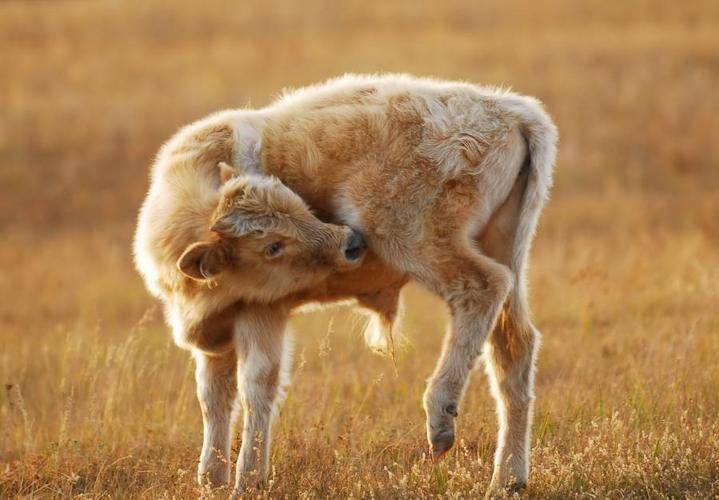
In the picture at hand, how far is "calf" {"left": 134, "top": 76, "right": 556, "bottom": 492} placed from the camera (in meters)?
5.74

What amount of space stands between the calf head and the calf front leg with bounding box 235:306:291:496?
0.58 feet

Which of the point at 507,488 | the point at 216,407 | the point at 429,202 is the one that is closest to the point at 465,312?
the point at 429,202

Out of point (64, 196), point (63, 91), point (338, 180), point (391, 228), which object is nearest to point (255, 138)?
point (338, 180)

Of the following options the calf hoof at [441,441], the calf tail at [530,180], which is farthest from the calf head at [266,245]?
the calf hoof at [441,441]

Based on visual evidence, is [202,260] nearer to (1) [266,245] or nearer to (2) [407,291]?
(1) [266,245]

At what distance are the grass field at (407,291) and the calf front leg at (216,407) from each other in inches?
7.6

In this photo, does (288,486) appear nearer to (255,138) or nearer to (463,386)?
(463,386)

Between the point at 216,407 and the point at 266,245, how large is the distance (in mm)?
1129

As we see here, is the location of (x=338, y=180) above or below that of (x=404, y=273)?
above

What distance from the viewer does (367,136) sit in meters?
5.95

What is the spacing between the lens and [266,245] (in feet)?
19.9

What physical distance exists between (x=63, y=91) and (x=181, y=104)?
2.96 metres

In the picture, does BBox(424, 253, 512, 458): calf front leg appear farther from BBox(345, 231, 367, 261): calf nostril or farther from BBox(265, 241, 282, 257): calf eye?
BBox(265, 241, 282, 257): calf eye

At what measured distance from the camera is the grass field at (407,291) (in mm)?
6617
